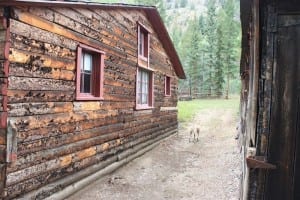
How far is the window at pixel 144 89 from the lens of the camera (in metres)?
12.6

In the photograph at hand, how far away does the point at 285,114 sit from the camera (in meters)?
3.68

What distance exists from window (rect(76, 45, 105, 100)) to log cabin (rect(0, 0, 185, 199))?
0.08 ft

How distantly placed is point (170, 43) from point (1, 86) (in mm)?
11714

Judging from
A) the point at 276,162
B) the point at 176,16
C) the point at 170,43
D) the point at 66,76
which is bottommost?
the point at 276,162

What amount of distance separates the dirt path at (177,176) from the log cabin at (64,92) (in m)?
0.56

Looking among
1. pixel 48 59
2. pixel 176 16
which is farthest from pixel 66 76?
pixel 176 16

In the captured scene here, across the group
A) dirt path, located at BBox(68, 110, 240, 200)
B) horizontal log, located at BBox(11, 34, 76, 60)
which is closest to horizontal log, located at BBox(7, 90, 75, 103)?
horizontal log, located at BBox(11, 34, 76, 60)

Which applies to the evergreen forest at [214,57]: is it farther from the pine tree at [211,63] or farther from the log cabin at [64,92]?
the log cabin at [64,92]

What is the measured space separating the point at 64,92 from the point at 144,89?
21.3ft

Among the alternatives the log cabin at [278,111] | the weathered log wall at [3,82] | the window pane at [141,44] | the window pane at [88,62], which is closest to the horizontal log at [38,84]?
the weathered log wall at [3,82]

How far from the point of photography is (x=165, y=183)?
352 inches

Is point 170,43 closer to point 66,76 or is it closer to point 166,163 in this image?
point 166,163

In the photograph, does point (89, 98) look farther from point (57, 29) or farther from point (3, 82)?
point (3, 82)

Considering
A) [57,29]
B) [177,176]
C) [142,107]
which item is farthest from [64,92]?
[142,107]
